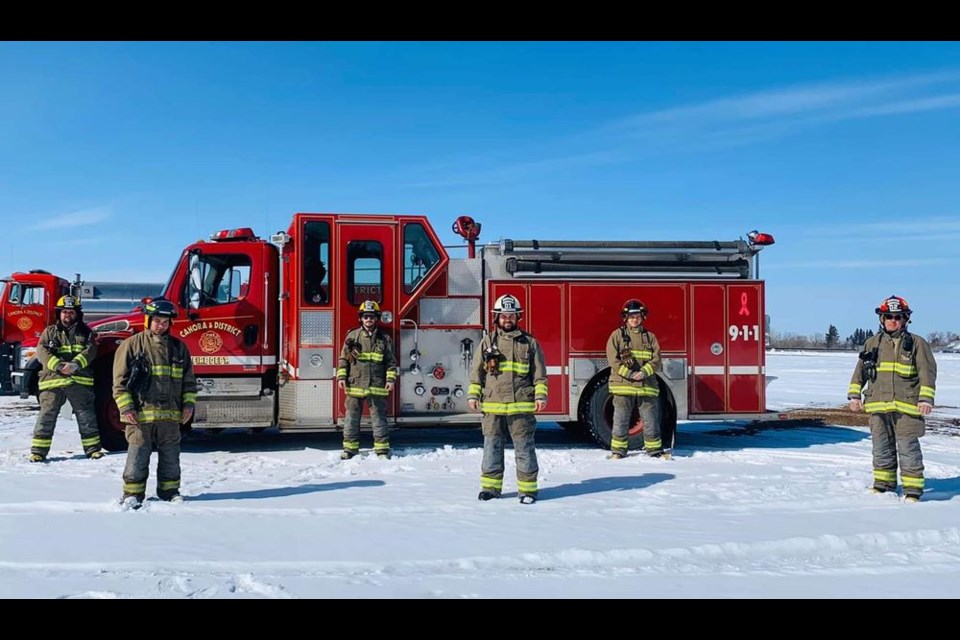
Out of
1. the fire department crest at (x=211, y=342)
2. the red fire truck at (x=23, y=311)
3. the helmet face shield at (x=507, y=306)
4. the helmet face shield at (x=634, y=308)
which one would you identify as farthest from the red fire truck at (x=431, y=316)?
the red fire truck at (x=23, y=311)

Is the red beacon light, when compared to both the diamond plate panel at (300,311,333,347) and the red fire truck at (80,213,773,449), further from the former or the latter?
the diamond plate panel at (300,311,333,347)

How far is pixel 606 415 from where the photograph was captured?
31.9ft

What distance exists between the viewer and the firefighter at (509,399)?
6.77 meters

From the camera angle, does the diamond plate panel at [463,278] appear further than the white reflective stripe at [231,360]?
Yes

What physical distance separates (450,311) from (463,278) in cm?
46

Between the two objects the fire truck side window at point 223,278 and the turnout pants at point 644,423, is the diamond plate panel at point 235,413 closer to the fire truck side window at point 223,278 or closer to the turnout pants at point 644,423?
the fire truck side window at point 223,278

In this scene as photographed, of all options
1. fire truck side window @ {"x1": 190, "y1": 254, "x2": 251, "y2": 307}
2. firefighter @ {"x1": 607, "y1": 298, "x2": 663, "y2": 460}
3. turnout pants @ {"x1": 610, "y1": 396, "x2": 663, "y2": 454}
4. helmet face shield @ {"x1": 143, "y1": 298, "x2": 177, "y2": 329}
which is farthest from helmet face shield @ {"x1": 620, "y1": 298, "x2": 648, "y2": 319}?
helmet face shield @ {"x1": 143, "y1": 298, "x2": 177, "y2": 329}

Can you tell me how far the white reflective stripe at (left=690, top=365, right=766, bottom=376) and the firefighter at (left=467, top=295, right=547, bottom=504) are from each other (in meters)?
3.53

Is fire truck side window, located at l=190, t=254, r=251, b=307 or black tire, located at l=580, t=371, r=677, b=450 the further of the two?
black tire, located at l=580, t=371, r=677, b=450

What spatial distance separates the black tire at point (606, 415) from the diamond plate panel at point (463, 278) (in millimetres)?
1985

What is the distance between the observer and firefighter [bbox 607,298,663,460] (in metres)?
9.05

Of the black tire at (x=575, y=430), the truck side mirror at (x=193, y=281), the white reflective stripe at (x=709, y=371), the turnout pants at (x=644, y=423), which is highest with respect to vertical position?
the truck side mirror at (x=193, y=281)

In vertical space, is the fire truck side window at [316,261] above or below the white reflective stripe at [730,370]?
above
